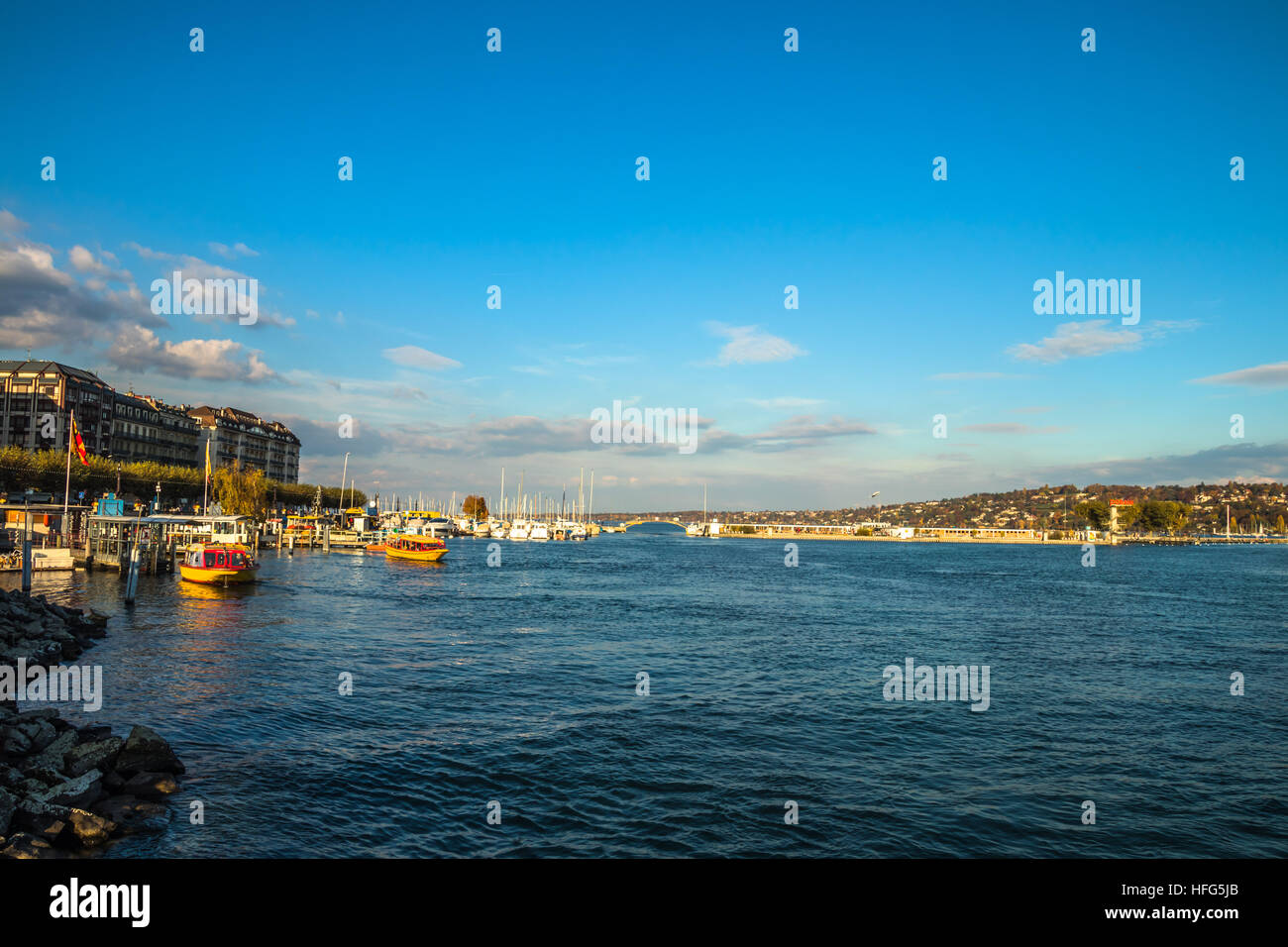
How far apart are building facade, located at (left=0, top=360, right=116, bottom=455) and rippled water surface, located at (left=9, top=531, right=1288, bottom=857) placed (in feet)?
303

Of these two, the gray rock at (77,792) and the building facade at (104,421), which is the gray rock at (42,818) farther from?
the building facade at (104,421)

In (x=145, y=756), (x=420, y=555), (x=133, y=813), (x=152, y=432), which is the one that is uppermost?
(x=152, y=432)

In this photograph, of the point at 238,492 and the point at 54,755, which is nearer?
the point at 54,755

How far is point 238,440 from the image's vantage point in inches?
7082

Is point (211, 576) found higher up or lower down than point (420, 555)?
higher up

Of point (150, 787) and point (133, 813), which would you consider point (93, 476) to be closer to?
point (150, 787)

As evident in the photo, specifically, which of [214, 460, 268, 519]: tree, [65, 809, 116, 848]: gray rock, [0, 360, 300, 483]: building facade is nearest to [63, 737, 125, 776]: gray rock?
[65, 809, 116, 848]: gray rock

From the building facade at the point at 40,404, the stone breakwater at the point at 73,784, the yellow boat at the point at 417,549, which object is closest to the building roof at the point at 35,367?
the building facade at the point at 40,404

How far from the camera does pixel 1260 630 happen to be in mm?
50562

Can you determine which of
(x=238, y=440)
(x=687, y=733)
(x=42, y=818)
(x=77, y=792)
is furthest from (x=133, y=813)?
(x=238, y=440)

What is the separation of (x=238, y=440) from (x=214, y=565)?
13611 cm

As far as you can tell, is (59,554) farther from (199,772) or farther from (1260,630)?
(1260,630)
